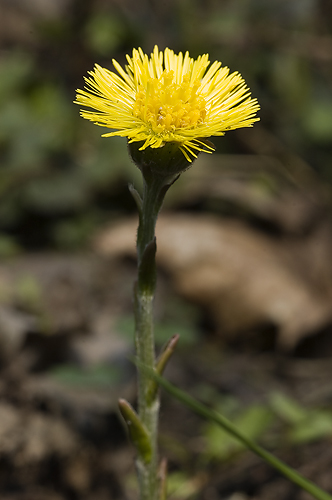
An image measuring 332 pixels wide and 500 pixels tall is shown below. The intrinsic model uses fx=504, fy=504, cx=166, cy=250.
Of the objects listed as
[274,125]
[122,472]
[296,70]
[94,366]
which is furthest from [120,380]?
[296,70]

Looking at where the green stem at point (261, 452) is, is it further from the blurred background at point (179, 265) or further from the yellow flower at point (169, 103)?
the blurred background at point (179, 265)

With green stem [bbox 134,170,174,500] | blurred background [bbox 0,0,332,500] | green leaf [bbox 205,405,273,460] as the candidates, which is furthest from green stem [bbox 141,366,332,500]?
green leaf [bbox 205,405,273,460]

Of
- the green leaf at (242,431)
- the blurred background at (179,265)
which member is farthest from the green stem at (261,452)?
the green leaf at (242,431)

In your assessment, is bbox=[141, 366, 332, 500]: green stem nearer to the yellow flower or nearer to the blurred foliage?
the yellow flower

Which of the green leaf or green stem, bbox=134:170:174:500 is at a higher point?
green stem, bbox=134:170:174:500

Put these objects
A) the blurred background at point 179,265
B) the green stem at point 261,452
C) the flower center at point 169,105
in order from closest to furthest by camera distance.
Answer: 1. the green stem at point 261,452
2. the flower center at point 169,105
3. the blurred background at point 179,265

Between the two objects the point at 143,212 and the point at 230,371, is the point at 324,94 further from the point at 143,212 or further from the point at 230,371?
the point at 143,212

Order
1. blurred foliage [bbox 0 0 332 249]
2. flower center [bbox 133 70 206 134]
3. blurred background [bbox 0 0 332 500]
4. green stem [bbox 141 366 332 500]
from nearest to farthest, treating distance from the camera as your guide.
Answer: green stem [bbox 141 366 332 500], flower center [bbox 133 70 206 134], blurred background [bbox 0 0 332 500], blurred foliage [bbox 0 0 332 249]
